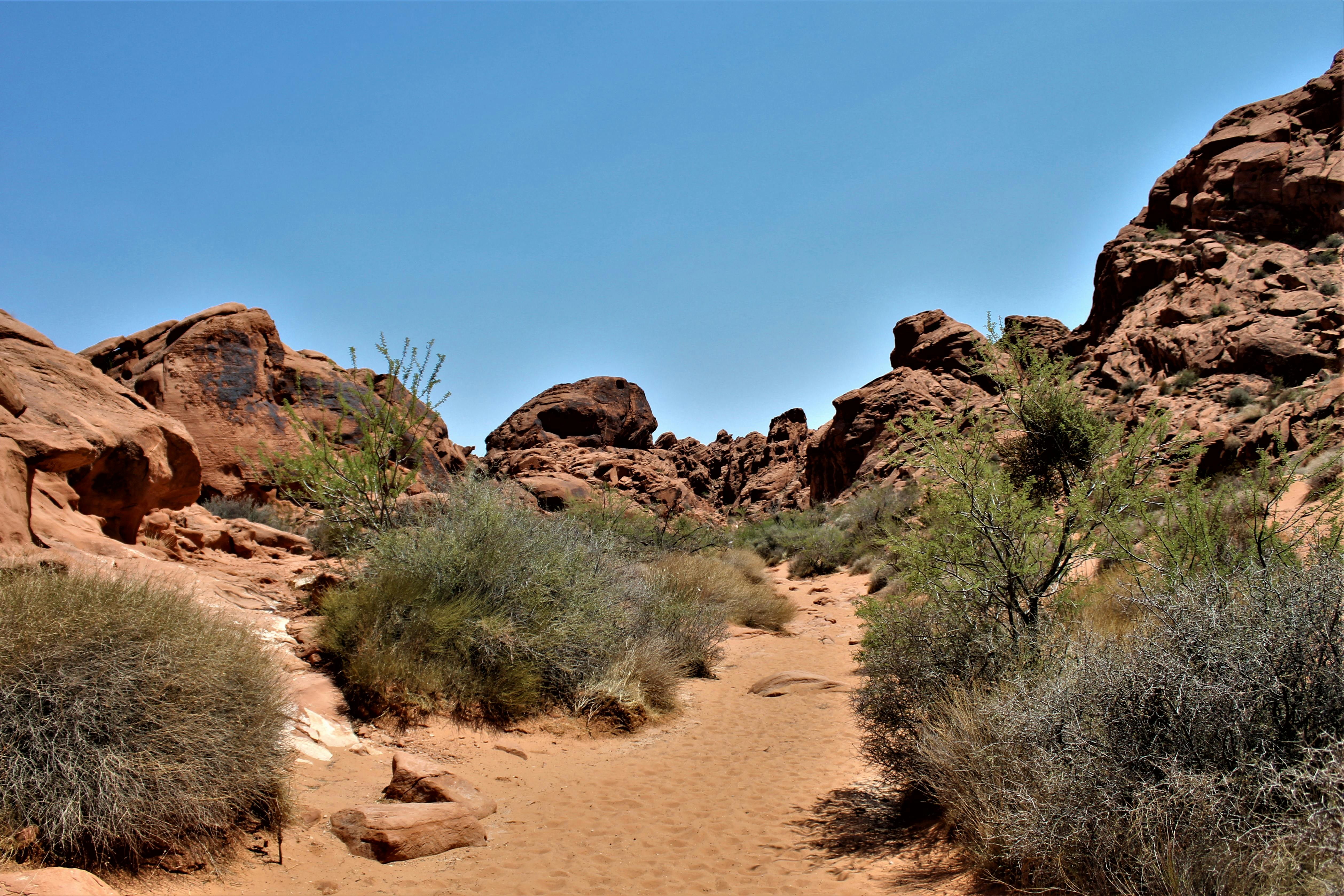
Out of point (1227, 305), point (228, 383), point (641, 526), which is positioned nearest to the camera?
point (228, 383)

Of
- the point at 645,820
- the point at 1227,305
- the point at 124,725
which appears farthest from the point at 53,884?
the point at 1227,305

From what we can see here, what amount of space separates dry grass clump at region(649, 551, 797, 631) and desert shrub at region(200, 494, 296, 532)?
796cm

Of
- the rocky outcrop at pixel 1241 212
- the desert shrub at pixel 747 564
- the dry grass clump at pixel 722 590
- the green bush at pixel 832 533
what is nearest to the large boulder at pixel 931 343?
the rocky outcrop at pixel 1241 212

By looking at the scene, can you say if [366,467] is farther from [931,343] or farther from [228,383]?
[931,343]

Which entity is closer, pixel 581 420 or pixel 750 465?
pixel 581 420

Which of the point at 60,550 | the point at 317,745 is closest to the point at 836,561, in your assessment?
the point at 317,745

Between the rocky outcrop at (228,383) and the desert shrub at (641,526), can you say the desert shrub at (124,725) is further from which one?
the rocky outcrop at (228,383)

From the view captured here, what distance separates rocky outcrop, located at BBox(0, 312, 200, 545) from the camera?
19.7 ft

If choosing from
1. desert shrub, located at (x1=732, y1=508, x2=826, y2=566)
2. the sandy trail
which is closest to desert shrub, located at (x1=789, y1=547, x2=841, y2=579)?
desert shrub, located at (x1=732, y1=508, x2=826, y2=566)

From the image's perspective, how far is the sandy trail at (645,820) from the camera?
4219 mm

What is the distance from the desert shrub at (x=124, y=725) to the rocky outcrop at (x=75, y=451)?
217cm

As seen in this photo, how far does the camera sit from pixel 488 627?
7.61m

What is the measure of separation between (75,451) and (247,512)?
30.9 feet

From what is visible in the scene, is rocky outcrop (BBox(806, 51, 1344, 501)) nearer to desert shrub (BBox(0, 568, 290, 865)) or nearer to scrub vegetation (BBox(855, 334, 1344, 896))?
scrub vegetation (BBox(855, 334, 1344, 896))
